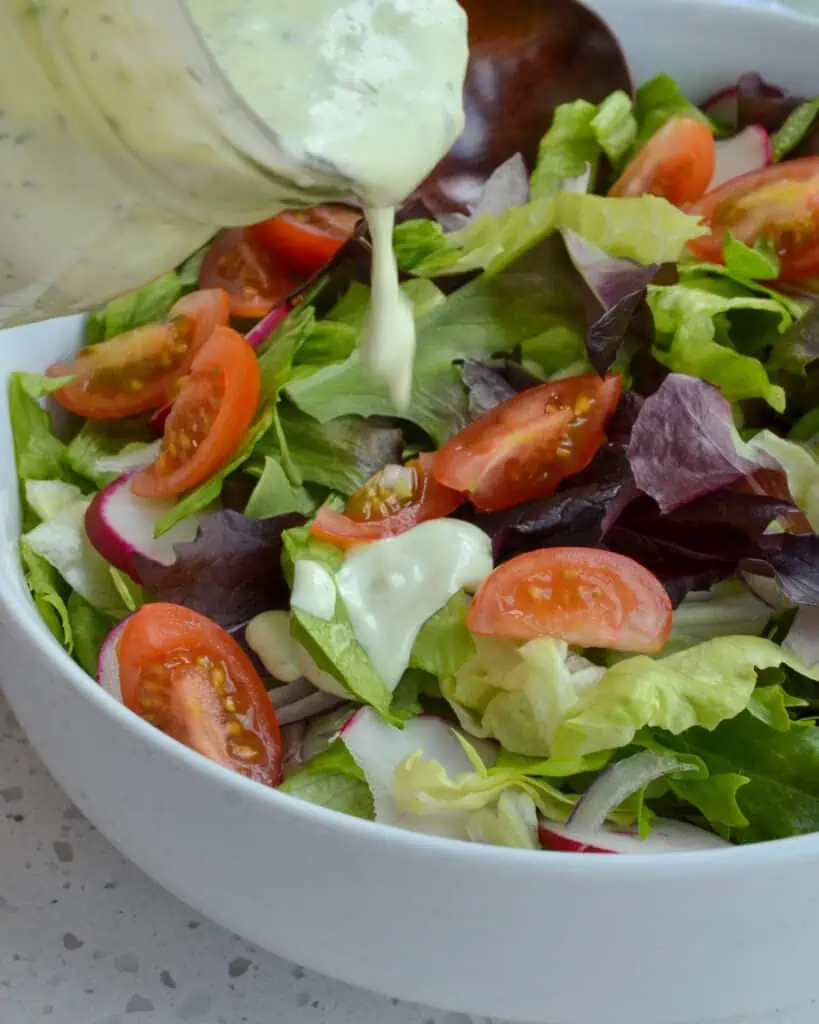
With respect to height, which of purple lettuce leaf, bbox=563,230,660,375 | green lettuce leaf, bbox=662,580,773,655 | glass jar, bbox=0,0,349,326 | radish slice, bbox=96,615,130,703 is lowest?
green lettuce leaf, bbox=662,580,773,655

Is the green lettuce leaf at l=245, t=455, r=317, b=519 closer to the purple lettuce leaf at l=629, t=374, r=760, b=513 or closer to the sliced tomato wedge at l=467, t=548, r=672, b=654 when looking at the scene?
the sliced tomato wedge at l=467, t=548, r=672, b=654

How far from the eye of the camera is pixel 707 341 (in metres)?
1.54

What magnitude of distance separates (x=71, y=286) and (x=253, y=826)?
46cm

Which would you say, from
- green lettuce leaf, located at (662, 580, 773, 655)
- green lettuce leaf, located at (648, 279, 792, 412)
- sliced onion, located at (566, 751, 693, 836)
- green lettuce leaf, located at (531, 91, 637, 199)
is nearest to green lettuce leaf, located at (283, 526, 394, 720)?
sliced onion, located at (566, 751, 693, 836)

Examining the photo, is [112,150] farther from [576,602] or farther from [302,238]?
[302,238]

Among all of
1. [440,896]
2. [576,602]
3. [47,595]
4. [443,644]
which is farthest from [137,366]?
[440,896]

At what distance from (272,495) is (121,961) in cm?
56

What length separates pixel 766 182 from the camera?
1.76m

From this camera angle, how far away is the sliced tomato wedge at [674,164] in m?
1.82

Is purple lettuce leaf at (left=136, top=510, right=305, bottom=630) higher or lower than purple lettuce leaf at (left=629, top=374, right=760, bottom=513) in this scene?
lower

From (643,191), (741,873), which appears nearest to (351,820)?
(741,873)

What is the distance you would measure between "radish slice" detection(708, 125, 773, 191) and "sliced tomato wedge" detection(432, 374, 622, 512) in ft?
1.91

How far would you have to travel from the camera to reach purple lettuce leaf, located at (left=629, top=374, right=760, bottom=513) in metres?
1.39

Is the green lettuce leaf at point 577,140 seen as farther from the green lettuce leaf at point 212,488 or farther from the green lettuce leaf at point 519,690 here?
the green lettuce leaf at point 519,690
